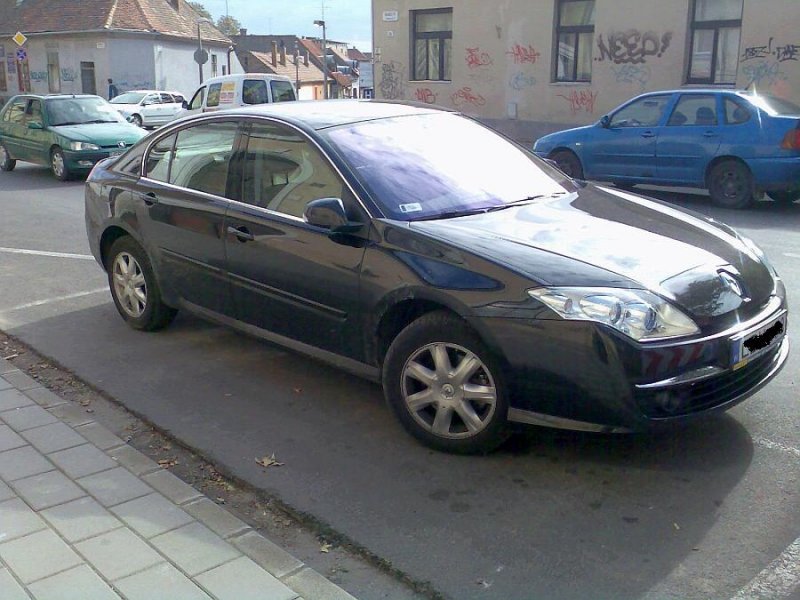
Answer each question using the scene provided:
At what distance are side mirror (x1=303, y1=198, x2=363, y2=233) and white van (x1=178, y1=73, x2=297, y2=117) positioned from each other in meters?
16.4

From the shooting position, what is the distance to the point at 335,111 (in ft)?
17.8

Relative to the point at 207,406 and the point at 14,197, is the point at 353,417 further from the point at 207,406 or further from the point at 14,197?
the point at 14,197

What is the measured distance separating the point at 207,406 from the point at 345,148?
64.4 inches

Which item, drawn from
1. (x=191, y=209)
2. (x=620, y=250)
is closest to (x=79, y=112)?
(x=191, y=209)

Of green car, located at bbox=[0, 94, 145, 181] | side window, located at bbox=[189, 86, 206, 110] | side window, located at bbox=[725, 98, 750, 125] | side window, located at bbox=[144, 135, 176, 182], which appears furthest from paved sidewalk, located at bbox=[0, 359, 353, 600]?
side window, located at bbox=[189, 86, 206, 110]

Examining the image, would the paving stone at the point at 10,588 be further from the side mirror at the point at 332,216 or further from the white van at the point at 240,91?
the white van at the point at 240,91

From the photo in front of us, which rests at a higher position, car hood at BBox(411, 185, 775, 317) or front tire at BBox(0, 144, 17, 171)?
car hood at BBox(411, 185, 775, 317)

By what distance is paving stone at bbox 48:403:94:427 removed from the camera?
4.75 m

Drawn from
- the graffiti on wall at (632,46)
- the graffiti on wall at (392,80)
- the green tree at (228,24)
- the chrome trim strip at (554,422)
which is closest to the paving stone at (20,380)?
the chrome trim strip at (554,422)

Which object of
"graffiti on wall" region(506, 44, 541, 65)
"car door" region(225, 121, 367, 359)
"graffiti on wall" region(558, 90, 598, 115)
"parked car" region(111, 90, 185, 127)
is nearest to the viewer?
"car door" region(225, 121, 367, 359)

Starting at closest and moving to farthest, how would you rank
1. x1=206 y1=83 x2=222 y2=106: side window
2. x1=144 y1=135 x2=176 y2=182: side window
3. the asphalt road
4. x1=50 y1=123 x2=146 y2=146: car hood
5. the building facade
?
the asphalt road → x1=144 y1=135 x2=176 y2=182: side window → x1=50 y1=123 x2=146 y2=146: car hood → the building facade → x1=206 y1=83 x2=222 y2=106: side window

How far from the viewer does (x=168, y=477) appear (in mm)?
4062

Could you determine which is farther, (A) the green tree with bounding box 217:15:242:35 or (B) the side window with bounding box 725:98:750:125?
(A) the green tree with bounding box 217:15:242:35

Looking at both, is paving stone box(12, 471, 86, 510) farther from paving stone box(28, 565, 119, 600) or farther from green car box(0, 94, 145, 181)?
green car box(0, 94, 145, 181)
